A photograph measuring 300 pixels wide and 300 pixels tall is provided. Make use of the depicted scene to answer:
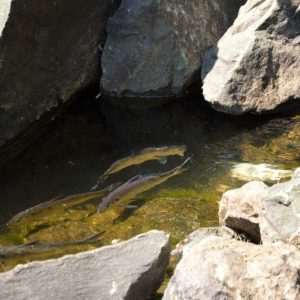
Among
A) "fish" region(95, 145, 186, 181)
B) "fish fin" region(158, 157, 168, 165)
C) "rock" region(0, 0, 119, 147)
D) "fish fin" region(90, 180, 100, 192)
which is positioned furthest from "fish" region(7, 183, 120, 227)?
"rock" region(0, 0, 119, 147)

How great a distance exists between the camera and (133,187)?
4500 mm

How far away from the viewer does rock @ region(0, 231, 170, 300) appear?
285 cm

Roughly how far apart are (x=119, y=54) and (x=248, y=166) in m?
2.14

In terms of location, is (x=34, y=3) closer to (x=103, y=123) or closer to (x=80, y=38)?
(x=80, y=38)

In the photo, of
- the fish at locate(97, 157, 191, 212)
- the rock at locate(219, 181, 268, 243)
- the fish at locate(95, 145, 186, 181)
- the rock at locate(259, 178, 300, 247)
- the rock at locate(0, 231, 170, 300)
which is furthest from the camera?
the fish at locate(95, 145, 186, 181)

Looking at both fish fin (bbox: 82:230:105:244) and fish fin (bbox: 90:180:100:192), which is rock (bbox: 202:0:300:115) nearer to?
fish fin (bbox: 90:180:100:192)

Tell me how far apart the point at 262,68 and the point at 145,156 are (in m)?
A: 1.44

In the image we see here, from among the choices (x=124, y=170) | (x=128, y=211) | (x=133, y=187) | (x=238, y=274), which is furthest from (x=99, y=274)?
(x=124, y=170)

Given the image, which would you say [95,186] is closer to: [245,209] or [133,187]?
[133,187]

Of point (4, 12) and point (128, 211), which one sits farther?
point (4, 12)

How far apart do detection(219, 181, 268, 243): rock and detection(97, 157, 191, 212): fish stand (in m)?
0.88

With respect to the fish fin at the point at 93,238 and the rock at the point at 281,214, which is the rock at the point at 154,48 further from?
the rock at the point at 281,214

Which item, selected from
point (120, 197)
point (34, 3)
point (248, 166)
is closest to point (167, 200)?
point (120, 197)

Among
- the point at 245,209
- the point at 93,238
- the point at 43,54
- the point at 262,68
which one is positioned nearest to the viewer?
the point at 245,209
